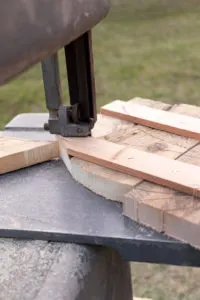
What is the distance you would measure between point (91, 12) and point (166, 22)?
3.99 metres

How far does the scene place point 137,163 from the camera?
123 cm

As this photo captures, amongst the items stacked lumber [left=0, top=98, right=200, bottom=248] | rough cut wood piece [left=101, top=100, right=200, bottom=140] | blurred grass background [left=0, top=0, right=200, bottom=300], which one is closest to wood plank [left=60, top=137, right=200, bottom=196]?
stacked lumber [left=0, top=98, right=200, bottom=248]

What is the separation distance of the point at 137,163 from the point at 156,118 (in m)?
0.25

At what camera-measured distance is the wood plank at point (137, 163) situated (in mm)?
1159

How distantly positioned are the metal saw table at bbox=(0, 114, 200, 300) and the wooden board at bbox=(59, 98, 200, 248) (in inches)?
0.8

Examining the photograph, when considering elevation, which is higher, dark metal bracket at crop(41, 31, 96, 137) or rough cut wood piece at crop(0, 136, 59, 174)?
dark metal bracket at crop(41, 31, 96, 137)

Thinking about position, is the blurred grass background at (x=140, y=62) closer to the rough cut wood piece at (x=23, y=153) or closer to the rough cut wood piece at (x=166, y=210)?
the rough cut wood piece at (x=23, y=153)

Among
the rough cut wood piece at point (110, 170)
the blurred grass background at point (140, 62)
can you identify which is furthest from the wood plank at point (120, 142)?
the blurred grass background at point (140, 62)

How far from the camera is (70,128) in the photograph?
4.48 feet

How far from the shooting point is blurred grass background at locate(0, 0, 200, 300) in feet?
11.4

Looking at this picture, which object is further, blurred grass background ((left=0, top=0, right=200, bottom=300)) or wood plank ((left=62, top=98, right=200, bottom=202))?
blurred grass background ((left=0, top=0, right=200, bottom=300))

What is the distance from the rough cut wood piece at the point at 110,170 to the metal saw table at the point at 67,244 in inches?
0.9

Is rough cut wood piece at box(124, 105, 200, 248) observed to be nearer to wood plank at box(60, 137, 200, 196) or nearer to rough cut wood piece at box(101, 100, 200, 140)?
wood plank at box(60, 137, 200, 196)

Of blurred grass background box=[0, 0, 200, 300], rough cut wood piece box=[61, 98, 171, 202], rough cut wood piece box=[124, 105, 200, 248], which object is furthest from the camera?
blurred grass background box=[0, 0, 200, 300]
